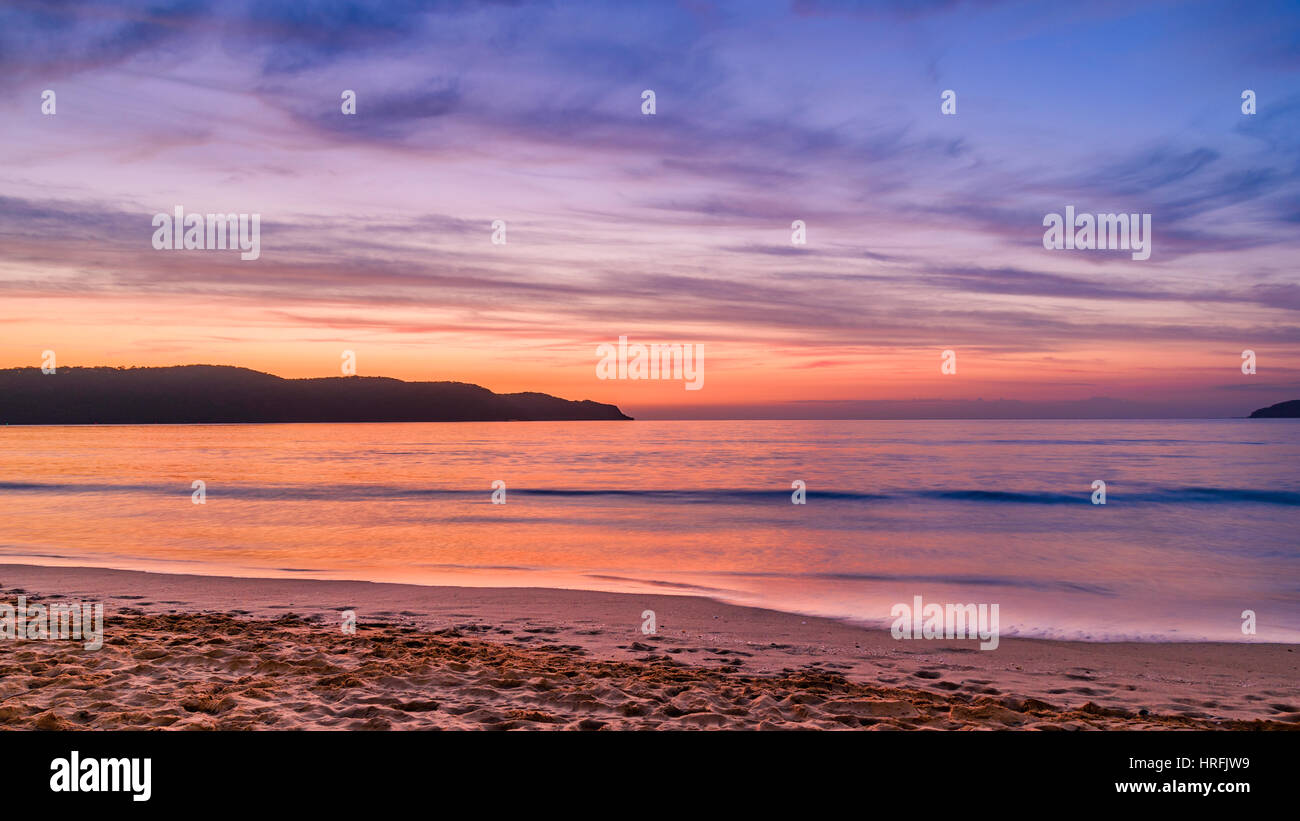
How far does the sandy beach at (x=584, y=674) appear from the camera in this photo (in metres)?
4.91

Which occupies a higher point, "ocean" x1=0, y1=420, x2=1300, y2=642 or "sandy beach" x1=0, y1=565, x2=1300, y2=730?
"sandy beach" x1=0, y1=565, x2=1300, y2=730

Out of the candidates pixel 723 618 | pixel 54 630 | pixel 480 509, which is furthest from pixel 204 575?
pixel 480 509

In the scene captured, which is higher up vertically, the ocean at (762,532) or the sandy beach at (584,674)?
the sandy beach at (584,674)

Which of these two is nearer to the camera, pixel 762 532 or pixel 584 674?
pixel 584 674

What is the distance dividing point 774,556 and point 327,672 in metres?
11.0

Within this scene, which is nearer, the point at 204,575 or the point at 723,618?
the point at 723,618

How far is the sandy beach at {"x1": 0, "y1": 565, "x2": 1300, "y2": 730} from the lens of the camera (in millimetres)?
4910

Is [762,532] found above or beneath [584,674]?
beneath

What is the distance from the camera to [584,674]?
19.8 ft

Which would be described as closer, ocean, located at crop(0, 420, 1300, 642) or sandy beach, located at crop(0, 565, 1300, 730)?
sandy beach, located at crop(0, 565, 1300, 730)

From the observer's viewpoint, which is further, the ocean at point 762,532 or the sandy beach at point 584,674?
the ocean at point 762,532

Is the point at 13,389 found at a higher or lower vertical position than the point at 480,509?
higher

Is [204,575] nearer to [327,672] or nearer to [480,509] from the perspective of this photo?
[327,672]

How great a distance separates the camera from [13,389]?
13525 centimetres
